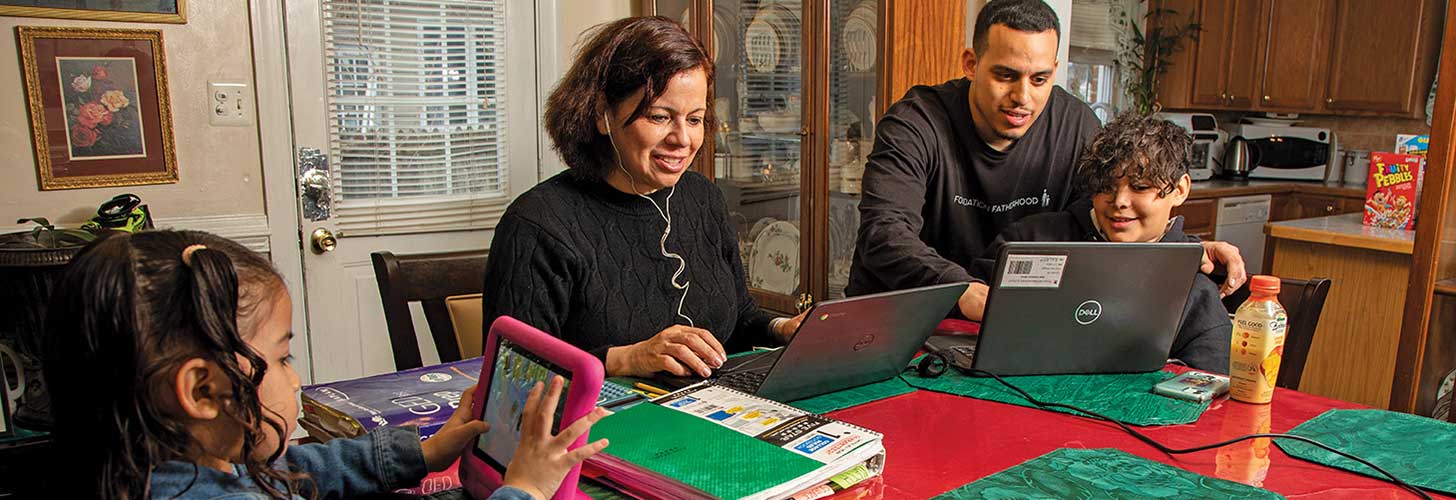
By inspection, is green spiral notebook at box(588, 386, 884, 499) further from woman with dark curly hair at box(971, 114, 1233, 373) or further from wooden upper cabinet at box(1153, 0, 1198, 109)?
wooden upper cabinet at box(1153, 0, 1198, 109)

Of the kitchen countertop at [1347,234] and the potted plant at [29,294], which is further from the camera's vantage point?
the kitchen countertop at [1347,234]

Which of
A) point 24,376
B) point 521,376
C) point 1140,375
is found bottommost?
point 24,376

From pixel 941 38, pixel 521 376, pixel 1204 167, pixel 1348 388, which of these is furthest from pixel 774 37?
pixel 1204 167

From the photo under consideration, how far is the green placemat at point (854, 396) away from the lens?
4.79ft

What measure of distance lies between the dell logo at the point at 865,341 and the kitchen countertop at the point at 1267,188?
3734 mm

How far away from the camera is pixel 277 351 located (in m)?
0.99

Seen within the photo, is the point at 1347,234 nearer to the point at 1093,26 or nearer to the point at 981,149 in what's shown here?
the point at 981,149

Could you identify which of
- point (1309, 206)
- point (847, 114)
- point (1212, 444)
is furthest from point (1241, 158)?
point (1212, 444)

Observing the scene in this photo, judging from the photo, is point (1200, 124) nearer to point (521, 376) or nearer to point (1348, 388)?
point (1348, 388)

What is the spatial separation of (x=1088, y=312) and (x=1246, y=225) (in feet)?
12.8

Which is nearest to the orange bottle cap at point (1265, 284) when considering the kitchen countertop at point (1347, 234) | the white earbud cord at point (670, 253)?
the white earbud cord at point (670, 253)

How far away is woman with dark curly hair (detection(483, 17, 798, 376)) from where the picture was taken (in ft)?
5.56

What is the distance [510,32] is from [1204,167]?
371 centimetres

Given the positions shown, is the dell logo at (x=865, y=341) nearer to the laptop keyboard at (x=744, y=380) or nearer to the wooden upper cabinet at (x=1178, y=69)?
the laptop keyboard at (x=744, y=380)
